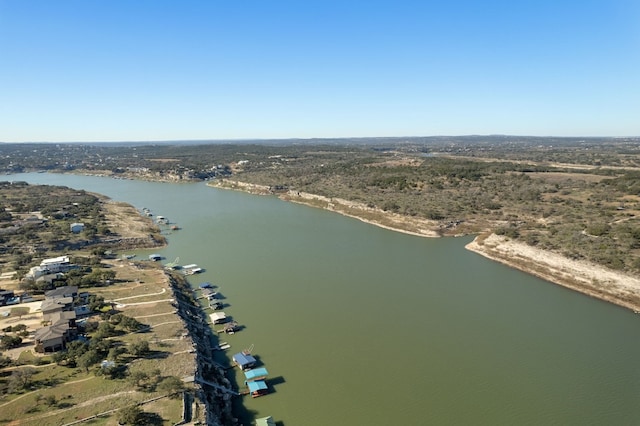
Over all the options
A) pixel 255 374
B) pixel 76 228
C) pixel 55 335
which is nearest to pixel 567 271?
pixel 255 374

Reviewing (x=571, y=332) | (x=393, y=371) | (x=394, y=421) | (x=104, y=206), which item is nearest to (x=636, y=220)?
(x=571, y=332)

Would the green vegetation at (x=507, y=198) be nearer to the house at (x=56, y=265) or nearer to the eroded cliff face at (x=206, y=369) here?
the house at (x=56, y=265)

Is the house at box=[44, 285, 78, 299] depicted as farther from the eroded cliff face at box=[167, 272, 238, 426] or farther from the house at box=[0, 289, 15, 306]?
the eroded cliff face at box=[167, 272, 238, 426]

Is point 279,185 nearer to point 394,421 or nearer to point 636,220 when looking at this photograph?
point 636,220

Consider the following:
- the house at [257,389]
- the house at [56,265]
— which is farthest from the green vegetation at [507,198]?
the house at [257,389]

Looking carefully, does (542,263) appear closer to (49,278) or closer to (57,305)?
(57,305)
